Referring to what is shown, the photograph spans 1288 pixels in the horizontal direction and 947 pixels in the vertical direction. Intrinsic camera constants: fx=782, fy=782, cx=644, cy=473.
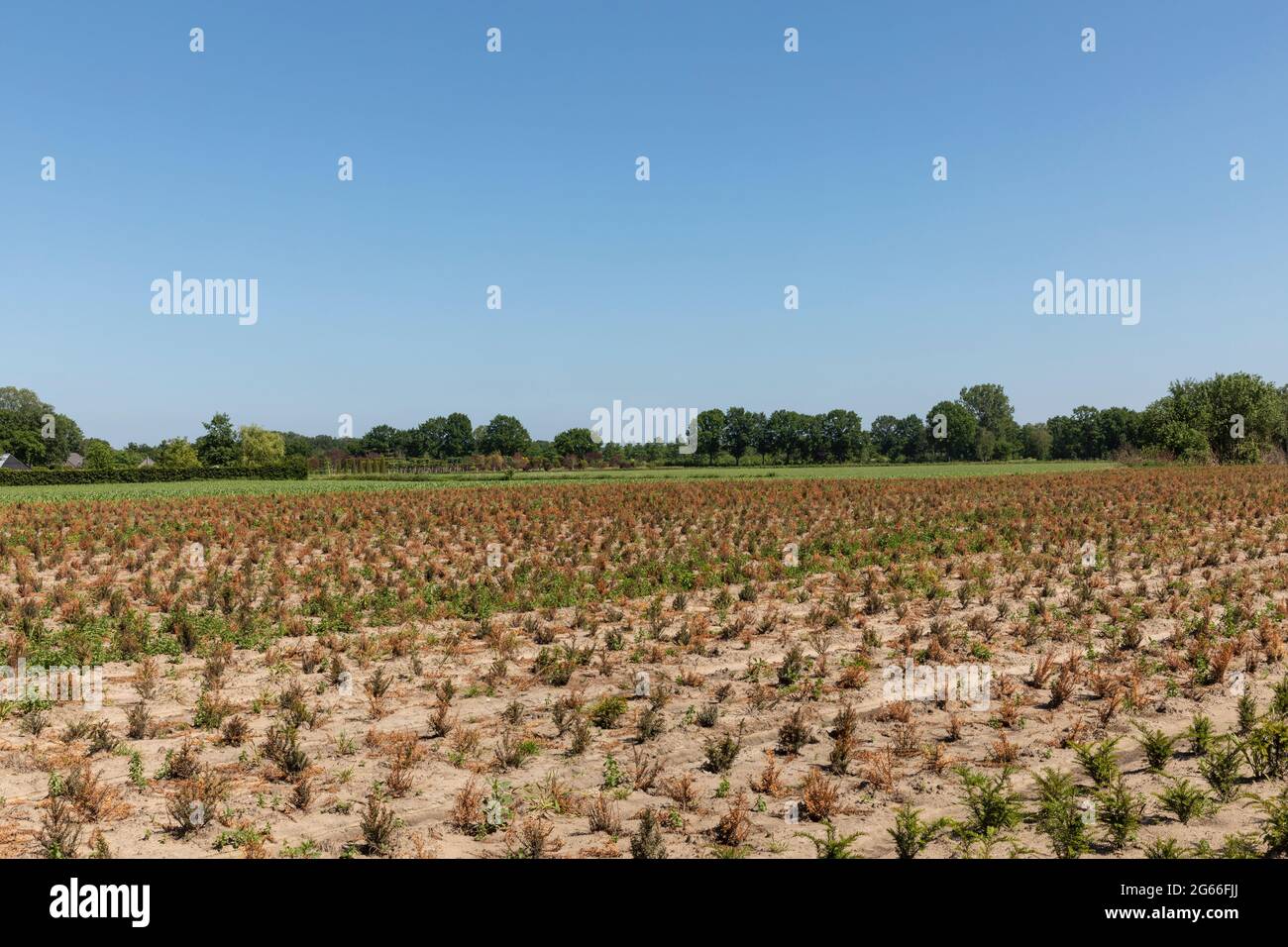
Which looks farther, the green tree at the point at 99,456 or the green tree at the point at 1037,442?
the green tree at the point at 1037,442

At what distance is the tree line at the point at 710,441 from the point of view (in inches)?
4951

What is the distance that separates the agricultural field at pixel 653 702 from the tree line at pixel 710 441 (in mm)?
91109

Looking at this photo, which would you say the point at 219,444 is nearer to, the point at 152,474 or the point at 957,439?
the point at 152,474

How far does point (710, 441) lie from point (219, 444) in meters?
99.0

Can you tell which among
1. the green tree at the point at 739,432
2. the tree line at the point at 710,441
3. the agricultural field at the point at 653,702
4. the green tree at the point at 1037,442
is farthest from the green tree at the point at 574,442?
the agricultural field at the point at 653,702

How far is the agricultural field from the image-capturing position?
607 cm

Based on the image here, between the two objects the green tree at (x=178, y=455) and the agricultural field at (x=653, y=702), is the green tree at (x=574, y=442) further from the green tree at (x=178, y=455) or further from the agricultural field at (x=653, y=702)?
the agricultural field at (x=653, y=702)

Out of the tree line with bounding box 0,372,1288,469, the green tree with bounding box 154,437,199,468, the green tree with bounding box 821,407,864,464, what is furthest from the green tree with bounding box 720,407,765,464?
the green tree with bounding box 154,437,199,468

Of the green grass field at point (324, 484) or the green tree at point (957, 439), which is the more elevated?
the green tree at point (957, 439)

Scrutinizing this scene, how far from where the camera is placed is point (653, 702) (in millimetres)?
9320

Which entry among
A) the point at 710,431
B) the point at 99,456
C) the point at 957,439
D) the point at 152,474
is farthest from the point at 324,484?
the point at 957,439

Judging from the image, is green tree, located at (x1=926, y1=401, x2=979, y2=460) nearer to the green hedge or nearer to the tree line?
the tree line

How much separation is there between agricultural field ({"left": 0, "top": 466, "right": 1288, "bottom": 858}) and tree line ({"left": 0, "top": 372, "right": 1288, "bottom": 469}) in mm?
91109

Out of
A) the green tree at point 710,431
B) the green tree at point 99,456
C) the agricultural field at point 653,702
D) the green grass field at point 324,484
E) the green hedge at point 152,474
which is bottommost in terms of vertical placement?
the agricultural field at point 653,702
